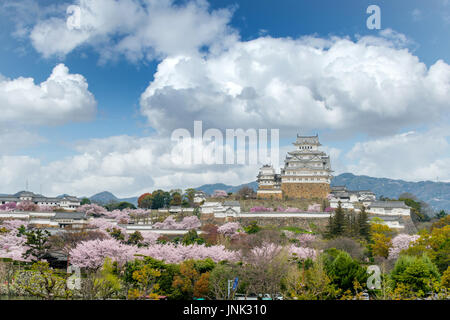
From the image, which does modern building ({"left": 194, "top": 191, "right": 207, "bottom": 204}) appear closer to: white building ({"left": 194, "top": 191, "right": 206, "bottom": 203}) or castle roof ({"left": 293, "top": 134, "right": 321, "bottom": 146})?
white building ({"left": 194, "top": 191, "right": 206, "bottom": 203})

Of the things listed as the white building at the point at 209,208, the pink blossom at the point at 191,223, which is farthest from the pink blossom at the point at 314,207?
the pink blossom at the point at 191,223

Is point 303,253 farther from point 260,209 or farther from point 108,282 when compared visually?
point 260,209

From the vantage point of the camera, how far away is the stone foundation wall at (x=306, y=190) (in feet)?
213

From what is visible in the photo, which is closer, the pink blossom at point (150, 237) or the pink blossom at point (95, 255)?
the pink blossom at point (95, 255)

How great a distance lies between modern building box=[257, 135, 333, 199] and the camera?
65.2 meters

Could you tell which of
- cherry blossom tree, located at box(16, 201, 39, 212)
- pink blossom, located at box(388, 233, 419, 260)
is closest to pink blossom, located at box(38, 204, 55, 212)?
cherry blossom tree, located at box(16, 201, 39, 212)

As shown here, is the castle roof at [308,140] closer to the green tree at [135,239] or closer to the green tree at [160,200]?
the green tree at [160,200]

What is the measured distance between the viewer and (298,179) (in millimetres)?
66000

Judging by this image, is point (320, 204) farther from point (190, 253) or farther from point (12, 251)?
point (12, 251)

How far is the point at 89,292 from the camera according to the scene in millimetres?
19609

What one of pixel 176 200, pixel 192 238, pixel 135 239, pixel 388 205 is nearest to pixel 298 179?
pixel 388 205

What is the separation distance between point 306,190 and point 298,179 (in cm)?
198

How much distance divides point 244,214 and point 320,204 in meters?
11.5
